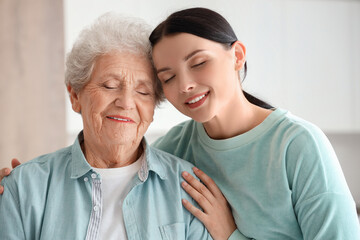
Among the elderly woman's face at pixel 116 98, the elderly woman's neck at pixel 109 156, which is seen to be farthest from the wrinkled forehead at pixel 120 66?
the elderly woman's neck at pixel 109 156

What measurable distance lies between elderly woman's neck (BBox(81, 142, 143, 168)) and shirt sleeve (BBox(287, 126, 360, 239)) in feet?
2.03

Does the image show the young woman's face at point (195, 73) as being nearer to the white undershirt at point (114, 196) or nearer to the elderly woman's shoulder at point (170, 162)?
the elderly woman's shoulder at point (170, 162)

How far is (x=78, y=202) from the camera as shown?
153 cm

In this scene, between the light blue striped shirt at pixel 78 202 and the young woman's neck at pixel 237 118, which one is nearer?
the light blue striped shirt at pixel 78 202

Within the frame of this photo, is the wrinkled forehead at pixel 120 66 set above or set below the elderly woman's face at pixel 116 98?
above

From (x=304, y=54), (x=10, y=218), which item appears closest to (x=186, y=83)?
(x=10, y=218)

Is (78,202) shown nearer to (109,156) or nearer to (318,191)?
(109,156)

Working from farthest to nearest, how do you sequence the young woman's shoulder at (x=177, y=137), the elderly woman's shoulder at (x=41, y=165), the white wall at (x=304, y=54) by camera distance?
1. the white wall at (x=304, y=54)
2. the young woman's shoulder at (x=177, y=137)
3. the elderly woman's shoulder at (x=41, y=165)

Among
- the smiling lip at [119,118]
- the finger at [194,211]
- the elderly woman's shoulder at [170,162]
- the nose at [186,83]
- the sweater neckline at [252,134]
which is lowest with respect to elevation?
the finger at [194,211]

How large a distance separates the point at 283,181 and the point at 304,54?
2.74m

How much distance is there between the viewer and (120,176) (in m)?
1.66

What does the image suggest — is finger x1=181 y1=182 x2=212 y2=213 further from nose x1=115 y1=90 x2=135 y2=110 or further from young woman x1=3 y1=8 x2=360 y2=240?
nose x1=115 y1=90 x2=135 y2=110

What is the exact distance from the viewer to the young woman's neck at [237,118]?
66.9 inches

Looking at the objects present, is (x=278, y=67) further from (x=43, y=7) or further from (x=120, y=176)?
(x=120, y=176)
